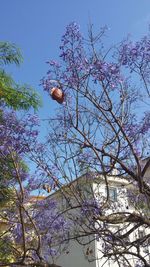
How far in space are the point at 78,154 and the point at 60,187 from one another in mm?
696

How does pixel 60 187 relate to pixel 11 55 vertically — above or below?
below

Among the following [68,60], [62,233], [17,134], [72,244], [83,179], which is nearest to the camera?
[68,60]

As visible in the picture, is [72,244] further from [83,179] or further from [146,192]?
[146,192]

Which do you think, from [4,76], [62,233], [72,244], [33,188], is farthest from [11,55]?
[72,244]

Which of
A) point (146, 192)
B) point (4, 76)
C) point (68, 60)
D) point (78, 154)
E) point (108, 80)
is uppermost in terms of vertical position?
point (4, 76)

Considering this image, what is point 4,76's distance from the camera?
35.9 ft

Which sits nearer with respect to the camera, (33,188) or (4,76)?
(33,188)

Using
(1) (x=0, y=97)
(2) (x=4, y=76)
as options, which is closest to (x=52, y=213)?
(1) (x=0, y=97)

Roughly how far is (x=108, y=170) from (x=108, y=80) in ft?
4.85

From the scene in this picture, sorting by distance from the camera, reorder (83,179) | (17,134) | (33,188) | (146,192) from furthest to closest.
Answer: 1. (33,188)
2. (83,179)
3. (17,134)
4. (146,192)

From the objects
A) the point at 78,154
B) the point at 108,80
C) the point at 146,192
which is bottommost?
the point at 146,192

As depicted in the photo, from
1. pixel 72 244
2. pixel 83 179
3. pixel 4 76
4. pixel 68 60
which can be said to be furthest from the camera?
pixel 72 244

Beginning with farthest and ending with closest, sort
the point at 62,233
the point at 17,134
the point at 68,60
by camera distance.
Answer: the point at 62,233 → the point at 17,134 → the point at 68,60

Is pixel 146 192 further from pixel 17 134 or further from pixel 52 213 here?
pixel 52 213
